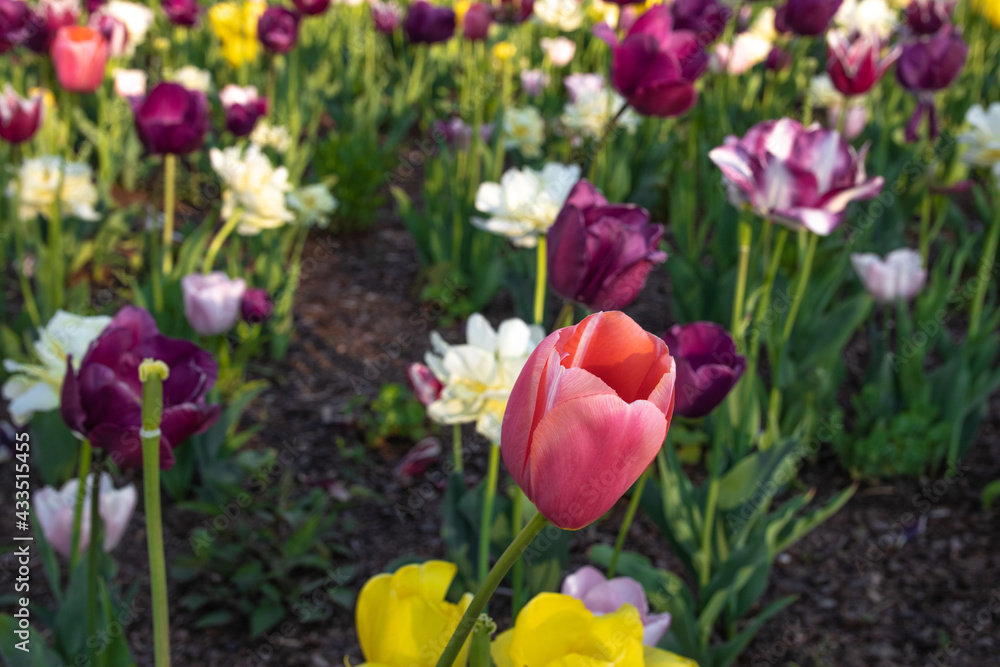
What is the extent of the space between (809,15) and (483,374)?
6.50 feet

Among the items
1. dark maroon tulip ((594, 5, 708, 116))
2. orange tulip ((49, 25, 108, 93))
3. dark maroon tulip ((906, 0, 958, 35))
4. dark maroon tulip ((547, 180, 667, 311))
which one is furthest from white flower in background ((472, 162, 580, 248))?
dark maroon tulip ((906, 0, 958, 35))

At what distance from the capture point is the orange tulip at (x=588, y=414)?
17.2 inches

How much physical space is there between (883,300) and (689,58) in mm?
963

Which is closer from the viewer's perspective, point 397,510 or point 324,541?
point 324,541

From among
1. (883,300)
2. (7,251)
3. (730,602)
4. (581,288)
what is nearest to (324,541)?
(730,602)

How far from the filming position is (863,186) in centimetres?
149

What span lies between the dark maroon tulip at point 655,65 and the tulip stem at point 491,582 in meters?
1.39

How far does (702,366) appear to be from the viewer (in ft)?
3.63

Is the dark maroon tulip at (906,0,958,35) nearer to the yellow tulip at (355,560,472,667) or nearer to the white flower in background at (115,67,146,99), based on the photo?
the white flower in background at (115,67,146,99)

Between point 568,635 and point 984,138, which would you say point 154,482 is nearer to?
point 568,635

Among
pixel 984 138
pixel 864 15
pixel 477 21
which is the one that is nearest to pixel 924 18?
pixel 864 15

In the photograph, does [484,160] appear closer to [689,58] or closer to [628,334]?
[689,58]

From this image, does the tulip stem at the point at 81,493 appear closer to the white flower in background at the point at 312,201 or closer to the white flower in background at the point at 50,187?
the white flower in background at the point at 50,187

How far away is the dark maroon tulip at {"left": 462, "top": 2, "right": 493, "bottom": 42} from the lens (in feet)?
11.4
